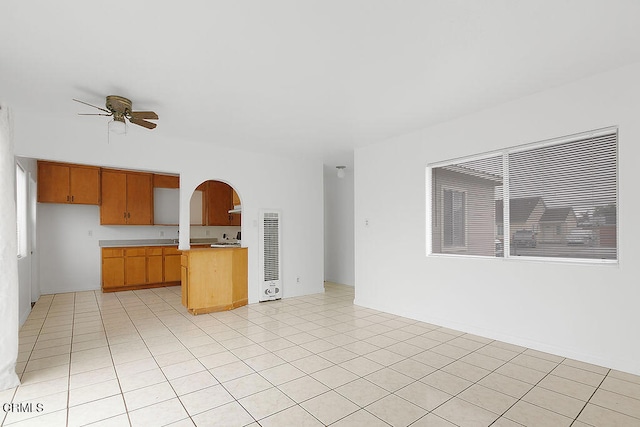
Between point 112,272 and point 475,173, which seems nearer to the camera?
point 475,173

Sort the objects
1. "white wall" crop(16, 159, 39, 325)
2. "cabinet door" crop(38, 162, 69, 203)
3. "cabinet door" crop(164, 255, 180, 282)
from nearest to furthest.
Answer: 1. "white wall" crop(16, 159, 39, 325)
2. "cabinet door" crop(38, 162, 69, 203)
3. "cabinet door" crop(164, 255, 180, 282)

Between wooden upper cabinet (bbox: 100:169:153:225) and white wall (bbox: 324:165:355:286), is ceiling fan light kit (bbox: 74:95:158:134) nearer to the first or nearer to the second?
wooden upper cabinet (bbox: 100:169:153:225)

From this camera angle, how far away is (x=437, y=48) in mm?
2559

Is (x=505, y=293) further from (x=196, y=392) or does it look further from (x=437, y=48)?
(x=196, y=392)

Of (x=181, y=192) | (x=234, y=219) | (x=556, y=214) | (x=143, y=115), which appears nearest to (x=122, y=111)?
(x=143, y=115)

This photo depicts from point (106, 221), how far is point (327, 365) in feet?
19.3

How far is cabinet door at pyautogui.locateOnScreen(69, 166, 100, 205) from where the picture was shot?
625 centimetres

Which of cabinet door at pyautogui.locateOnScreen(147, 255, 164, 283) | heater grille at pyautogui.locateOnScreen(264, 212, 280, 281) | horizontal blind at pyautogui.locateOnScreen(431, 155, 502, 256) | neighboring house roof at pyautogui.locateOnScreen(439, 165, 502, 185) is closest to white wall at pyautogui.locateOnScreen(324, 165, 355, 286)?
heater grille at pyautogui.locateOnScreen(264, 212, 280, 281)

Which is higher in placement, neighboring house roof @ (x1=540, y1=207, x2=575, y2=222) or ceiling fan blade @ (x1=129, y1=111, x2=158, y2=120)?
ceiling fan blade @ (x1=129, y1=111, x2=158, y2=120)

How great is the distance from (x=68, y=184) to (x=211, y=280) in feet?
12.3

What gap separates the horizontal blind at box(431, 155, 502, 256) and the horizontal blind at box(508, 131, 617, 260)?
220 mm

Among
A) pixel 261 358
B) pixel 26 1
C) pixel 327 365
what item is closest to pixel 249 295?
pixel 261 358

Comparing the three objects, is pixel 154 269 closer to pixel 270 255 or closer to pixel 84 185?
pixel 84 185

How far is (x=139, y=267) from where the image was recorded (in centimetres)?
679
